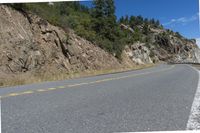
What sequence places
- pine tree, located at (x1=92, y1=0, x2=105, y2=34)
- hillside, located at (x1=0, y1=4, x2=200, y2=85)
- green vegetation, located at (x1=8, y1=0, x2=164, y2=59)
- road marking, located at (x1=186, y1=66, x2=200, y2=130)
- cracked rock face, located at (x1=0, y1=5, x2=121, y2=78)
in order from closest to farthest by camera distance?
road marking, located at (x1=186, y1=66, x2=200, y2=130), hillside, located at (x1=0, y1=4, x2=200, y2=85), cracked rock face, located at (x1=0, y1=5, x2=121, y2=78), green vegetation, located at (x1=8, y1=0, x2=164, y2=59), pine tree, located at (x1=92, y1=0, x2=105, y2=34)

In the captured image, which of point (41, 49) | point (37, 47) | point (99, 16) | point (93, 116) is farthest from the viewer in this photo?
point (99, 16)

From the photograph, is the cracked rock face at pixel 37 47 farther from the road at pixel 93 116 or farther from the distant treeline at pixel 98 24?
the road at pixel 93 116

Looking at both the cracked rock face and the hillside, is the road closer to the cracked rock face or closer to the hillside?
the hillside

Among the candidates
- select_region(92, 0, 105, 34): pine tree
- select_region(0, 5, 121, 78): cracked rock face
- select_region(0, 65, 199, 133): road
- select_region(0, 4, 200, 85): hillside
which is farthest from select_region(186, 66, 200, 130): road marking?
select_region(92, 0, 105, 34): pine tree

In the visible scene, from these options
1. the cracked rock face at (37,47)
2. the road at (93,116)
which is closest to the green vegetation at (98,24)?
the cracked rock face at (37,47)

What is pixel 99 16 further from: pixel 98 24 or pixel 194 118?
pixel 194 118

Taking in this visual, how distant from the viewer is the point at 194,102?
6.57 m

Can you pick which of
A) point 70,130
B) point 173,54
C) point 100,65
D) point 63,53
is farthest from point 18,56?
point 173,54

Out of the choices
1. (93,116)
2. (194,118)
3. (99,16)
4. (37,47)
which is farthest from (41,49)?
(99,16)

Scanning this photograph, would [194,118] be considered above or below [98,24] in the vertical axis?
below

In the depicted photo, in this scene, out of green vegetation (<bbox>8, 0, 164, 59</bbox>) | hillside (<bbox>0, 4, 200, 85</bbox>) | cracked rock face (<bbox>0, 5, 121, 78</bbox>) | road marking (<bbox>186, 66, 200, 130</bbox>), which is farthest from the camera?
green vegetation (<bbox>8, 0, 164, 59</bbox>)

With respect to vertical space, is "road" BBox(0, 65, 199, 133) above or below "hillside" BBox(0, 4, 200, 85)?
below

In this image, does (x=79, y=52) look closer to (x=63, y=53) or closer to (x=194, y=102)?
(x=63, y=53)

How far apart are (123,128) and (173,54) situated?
12549 cm
